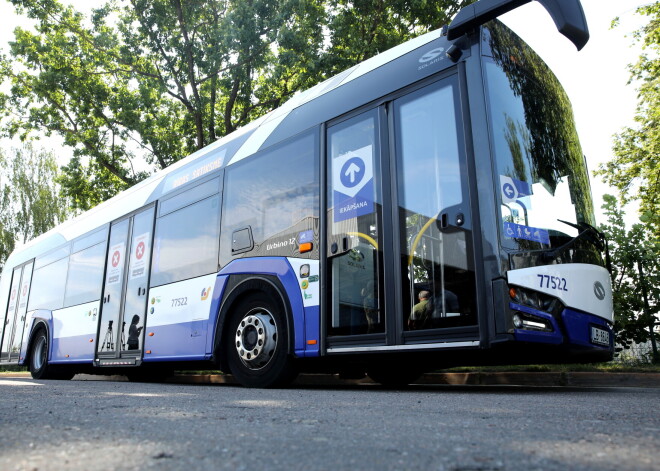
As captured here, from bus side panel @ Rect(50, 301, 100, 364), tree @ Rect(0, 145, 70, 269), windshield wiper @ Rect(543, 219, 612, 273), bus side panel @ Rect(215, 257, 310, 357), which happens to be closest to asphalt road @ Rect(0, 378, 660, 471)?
windshield wiper @ Rect(543, 219, 612, 273)

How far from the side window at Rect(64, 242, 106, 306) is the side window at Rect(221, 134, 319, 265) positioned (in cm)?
413

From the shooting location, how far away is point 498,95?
16.5ft

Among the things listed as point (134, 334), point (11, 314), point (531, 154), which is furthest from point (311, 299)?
point (11, 314)

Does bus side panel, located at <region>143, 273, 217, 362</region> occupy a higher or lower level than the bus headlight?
higher

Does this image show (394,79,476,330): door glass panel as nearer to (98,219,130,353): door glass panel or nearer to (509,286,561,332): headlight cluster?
(509,286,561,332): headlight cluster

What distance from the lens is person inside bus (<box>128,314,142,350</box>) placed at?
8742mm

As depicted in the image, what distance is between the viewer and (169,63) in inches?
608

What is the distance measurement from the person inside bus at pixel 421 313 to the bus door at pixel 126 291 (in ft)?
16.5

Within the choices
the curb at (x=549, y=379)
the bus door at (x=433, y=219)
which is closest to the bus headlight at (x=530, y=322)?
the bus door at (x=433, y=219)

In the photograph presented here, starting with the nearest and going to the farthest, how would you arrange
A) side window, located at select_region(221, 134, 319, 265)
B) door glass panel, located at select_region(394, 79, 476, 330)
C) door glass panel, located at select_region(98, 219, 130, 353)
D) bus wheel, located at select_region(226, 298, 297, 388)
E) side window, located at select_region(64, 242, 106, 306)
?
door glass panel, located at select_region(394, 79, 476, 330) < bus wheel, located at select_region(226, 298, 297, 388) < side window, located at select_region(221, 134, 319, 265) < door glass panel, located at select_region(98, 219, 130, 353) < side window, located at select_region(64, 242, 106, 306)

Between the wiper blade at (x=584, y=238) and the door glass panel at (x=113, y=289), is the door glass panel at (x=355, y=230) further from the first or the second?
the door glass panel at (x=113, y=289)

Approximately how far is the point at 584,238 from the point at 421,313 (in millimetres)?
1645

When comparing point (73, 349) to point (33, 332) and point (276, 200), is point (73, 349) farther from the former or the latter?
point (276, 200)

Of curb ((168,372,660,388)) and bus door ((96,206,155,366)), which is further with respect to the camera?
bus door ((96,206,155,366))
